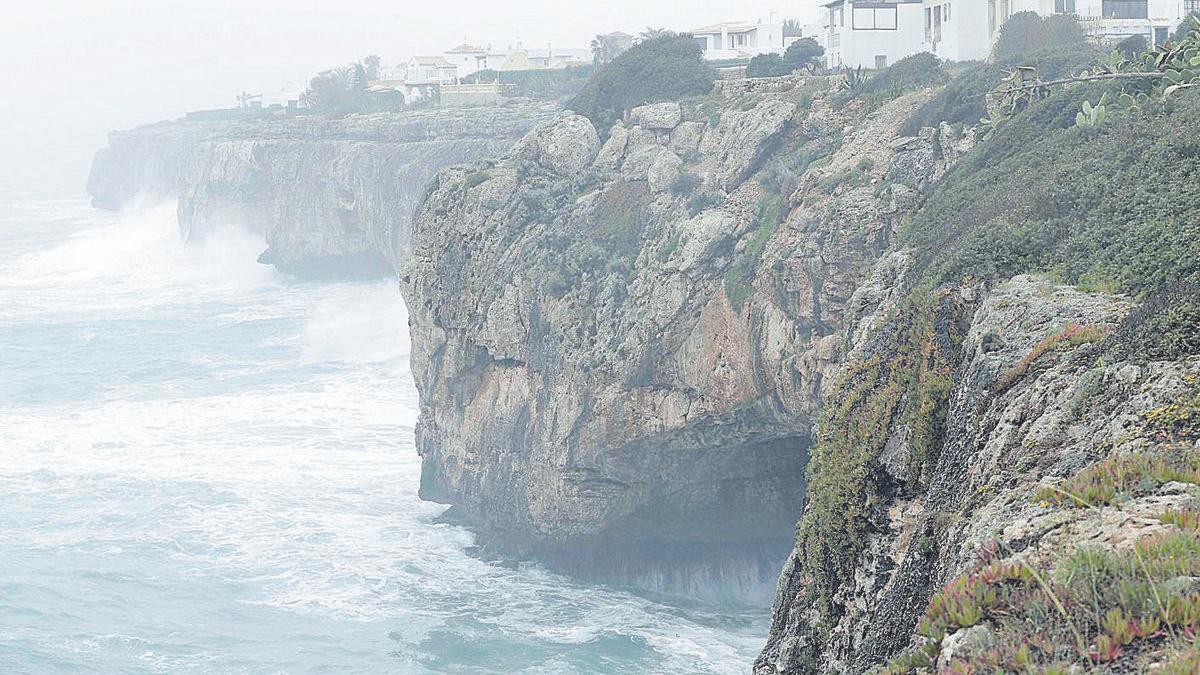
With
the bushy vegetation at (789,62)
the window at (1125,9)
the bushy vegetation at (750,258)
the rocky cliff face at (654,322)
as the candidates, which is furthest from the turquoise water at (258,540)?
the window at (1125,9)

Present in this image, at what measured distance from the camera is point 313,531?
31.4 metres

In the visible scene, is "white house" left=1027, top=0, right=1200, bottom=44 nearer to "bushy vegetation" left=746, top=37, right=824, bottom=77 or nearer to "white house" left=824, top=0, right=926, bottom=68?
"white house" left=824, top=0, right=926, bottom=68

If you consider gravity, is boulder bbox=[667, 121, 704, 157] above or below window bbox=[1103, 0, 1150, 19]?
below

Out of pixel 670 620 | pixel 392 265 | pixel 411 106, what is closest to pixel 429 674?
pixel 670 620

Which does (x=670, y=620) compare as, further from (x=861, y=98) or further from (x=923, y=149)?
(x=861, y=98)

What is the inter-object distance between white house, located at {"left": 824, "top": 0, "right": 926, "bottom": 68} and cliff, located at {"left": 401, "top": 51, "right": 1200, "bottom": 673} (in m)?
8.19

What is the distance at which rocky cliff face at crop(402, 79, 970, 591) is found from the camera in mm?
26469

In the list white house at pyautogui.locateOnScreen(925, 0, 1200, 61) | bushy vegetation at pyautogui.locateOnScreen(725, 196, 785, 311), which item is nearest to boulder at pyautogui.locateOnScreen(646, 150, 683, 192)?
bushy vegetation at pyautogui.locateOnScreen(725, 196, 785, 311)

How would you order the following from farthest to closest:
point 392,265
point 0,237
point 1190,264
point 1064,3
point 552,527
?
1. point 0,237
2. point 392,265
3. point 1064,3
4. point 552,527
5. point 1190,264

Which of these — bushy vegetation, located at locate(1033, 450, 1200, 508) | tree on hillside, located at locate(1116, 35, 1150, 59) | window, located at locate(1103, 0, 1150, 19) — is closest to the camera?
bushy vegetation, located at locate(1033, 450, 1200, 508)

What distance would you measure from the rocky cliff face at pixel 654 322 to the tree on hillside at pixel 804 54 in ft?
26.8

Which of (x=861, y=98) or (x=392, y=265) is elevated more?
(x=861, y=98)

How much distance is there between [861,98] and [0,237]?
275ft

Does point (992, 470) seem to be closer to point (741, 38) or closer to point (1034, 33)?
point (1034, 33)
